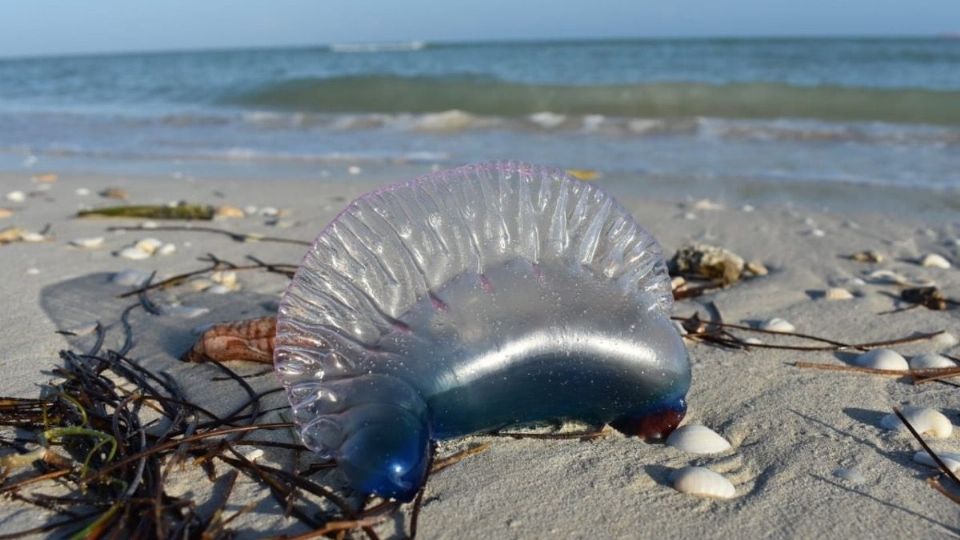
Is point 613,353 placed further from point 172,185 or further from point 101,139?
point 101,139

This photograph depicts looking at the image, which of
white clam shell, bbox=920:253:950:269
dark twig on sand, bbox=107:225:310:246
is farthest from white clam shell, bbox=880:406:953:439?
dark twig on sand, bbox=107:225:310:246

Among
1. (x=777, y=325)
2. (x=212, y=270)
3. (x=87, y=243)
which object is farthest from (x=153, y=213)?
(x=777, y=325)

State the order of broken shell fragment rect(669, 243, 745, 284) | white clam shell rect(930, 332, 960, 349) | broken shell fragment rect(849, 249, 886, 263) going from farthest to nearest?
broken shell fragment rect(849, 249, 886, 263) < broken shell fragment rect(669, 243, 745, 284) < white clam shell rect(930, 332, 960, 349)

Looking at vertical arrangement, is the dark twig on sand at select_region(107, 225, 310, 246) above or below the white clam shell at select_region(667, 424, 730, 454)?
below

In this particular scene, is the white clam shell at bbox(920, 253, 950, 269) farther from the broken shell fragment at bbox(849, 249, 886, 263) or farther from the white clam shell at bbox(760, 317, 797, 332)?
the white clam shell at bbox(760, 317, 797, 332)

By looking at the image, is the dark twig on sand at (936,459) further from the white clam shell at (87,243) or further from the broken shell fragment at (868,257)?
the white clam shell at (87,243)

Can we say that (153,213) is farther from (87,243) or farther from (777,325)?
(777,325)

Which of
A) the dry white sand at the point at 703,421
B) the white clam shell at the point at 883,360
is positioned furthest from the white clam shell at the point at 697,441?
the white clam shell at the point at 883,360
